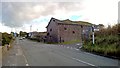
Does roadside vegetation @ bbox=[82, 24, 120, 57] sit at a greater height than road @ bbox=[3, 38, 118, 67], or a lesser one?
greater

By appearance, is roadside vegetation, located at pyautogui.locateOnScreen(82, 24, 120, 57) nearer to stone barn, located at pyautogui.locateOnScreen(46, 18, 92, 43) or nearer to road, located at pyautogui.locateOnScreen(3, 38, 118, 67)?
road, located at pyautogui.locateOnScreen(3, 38, 118, 67)

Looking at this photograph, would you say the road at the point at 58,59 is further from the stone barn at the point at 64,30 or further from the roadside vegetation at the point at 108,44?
the stone barn at the point at 64,30

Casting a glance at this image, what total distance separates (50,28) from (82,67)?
5752 centimetres

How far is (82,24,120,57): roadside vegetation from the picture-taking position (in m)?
19.9

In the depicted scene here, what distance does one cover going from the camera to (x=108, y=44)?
23.7 metres

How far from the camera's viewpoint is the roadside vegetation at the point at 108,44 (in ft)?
65.3

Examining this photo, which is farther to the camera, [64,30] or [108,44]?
[64,30]

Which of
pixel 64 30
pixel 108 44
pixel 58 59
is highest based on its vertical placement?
pixel 64 30

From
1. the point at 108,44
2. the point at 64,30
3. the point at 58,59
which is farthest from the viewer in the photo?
the point at 64,30

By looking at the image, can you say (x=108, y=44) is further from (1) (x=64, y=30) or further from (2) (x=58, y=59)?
(1) (x=64, y=30)

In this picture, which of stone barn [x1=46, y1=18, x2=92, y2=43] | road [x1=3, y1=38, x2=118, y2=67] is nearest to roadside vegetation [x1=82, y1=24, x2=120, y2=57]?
road [x1=3, y1=38, x2=118, y2=67]

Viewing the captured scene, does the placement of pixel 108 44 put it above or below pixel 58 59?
above

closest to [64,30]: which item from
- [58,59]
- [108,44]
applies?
[108,44]

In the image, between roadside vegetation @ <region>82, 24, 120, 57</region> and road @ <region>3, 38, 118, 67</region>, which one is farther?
roadside vegetation @ <region>82, 24, 120, 57</region>
